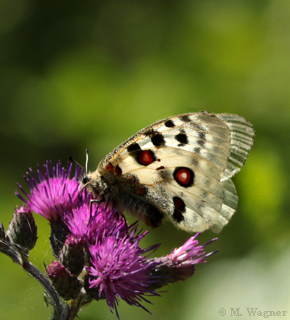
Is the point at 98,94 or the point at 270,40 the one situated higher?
the point at 270,40

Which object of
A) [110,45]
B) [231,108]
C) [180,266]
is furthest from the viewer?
[110,45]

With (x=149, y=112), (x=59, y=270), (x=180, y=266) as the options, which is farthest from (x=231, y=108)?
(x=59, y=270)

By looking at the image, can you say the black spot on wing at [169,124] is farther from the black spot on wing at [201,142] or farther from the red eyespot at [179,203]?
the red eyespot at [179,203]

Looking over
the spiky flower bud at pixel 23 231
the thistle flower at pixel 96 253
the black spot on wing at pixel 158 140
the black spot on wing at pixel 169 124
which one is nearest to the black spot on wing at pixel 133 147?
the black spot on wing at pixel 158 140

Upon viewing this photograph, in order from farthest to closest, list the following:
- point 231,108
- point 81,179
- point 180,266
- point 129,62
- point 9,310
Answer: point 129,62 → point 231,108 → point 9,310 → point 81,179 → point 180,266

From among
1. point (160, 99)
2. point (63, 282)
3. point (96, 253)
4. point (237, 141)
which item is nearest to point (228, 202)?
point (237, 141)

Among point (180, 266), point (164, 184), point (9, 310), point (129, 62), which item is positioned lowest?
point (9, 310)

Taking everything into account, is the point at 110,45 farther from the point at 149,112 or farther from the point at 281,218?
the point at 281,218
